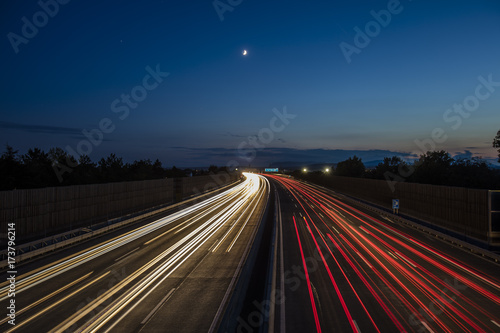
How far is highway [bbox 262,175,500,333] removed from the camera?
11.5 metres

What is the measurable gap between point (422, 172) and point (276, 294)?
56.5 meters

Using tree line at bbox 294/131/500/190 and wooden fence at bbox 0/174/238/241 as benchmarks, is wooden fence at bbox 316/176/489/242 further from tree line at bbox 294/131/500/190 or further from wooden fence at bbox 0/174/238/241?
wooden fence at bbox 0/174/238/241

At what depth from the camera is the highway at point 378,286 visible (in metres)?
11.5

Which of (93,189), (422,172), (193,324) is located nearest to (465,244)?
(193,324)

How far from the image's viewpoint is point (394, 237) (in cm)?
2662

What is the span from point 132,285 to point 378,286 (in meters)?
11.6

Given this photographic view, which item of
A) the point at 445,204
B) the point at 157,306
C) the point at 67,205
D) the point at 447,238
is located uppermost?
the point at 445,204

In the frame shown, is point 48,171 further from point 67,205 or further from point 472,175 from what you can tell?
point 472,175

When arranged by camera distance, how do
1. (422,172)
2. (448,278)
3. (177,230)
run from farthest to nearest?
(422,172), (177,230), (448,278)

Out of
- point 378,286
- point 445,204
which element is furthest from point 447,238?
point 378,286

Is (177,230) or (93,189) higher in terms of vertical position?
(93,189)

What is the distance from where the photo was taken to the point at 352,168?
377ft

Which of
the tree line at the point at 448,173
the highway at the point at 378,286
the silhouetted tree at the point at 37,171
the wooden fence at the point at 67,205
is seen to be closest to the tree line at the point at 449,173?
the tree line at the point at 448,173

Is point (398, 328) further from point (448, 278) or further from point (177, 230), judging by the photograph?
point (177, 230)
